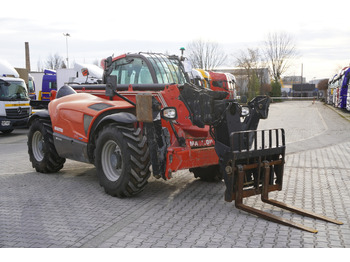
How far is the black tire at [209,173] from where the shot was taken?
7.74 m

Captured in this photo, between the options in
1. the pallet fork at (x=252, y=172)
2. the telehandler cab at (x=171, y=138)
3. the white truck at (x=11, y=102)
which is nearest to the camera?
the pallet fork at (x=252, y=172)

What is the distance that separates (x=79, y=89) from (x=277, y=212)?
5.12 m

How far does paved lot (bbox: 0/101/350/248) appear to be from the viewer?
4.93 m

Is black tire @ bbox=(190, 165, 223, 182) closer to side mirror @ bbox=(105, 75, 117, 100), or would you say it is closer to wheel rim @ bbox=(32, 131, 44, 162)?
side mirror @ bbox=(105, 75, 117, 100)

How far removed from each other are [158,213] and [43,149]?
12.5 ft

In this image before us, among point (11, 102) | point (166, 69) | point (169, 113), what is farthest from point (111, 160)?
point (11, 102)

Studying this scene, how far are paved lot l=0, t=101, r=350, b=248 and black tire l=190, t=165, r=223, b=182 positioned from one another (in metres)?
0.18

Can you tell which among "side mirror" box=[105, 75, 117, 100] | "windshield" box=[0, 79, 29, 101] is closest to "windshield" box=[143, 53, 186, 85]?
"side mirror" box=[105, 75, 117, 100]

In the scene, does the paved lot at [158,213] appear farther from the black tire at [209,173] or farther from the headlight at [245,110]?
the headlight at [245,110]

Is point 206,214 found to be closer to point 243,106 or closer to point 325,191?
point 243,106

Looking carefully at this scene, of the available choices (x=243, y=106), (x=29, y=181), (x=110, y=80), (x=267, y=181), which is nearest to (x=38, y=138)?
(x=29, y=181)

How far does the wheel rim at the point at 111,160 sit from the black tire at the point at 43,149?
211cm

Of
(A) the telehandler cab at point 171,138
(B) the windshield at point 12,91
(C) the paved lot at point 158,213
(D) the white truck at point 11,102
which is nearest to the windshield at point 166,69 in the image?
(A) the telehandler cab at point 171,138

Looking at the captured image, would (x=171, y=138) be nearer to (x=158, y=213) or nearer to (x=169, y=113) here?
(x=169, y=113)
